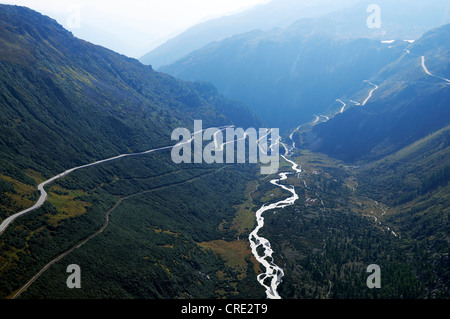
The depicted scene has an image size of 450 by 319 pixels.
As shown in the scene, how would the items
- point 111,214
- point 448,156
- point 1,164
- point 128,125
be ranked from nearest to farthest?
point 1,164 → point 111,214 → point 448,156 → point 128,125

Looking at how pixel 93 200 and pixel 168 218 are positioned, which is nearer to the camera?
pixel 93 200

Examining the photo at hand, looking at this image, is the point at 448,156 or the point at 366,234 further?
the point at 448,156

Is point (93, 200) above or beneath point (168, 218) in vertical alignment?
above

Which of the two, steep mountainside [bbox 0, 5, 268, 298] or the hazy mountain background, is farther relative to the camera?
the hazy mountain background

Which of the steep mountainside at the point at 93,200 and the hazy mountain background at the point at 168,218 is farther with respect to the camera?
the hazy mountain background at the point at 168,218

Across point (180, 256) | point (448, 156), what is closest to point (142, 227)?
point (180, 256)
